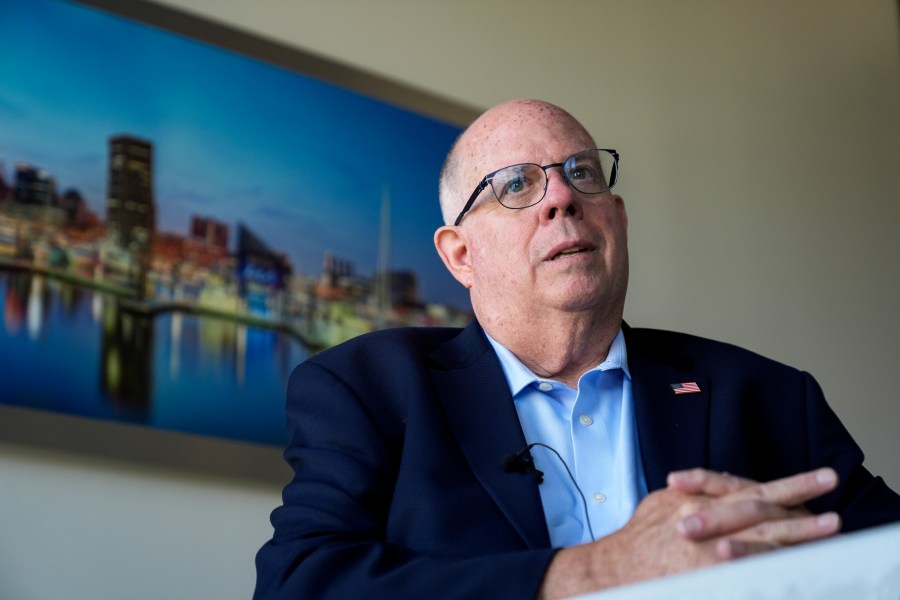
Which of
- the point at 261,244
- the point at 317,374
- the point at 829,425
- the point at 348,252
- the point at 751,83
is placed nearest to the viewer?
the point at 317,374

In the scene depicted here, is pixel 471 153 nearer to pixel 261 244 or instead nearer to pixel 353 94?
pixel 261 244

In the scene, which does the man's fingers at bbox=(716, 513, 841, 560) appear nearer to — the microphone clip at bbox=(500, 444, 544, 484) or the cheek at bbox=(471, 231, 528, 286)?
the microphone clip at bbox=(500, 444, 544, 484)

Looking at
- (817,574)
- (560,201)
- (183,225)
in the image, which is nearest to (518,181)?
(560,201)

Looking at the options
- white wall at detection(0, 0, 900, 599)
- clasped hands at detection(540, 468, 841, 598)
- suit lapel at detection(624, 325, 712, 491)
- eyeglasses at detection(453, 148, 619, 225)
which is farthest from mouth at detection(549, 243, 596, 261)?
white wall at detection(0, 0, 900, 599)

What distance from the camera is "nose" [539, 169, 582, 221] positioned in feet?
5.94

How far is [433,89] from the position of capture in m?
3.26

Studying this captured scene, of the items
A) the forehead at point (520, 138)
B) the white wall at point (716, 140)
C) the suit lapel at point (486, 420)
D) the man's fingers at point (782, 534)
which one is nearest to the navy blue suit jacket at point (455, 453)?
the suit lapel at point (486, 420)

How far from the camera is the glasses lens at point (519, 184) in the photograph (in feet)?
6.10

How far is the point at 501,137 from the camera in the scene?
6.30 feet

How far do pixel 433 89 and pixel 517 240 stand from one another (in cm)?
157

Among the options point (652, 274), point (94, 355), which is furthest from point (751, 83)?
point (94, 355)

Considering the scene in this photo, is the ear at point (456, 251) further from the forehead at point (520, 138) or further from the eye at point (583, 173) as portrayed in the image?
the eye at point (583, 173)

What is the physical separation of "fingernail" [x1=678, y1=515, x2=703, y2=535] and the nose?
0.80m

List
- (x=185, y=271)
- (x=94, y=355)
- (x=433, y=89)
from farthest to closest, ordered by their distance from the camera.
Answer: (x=433, y=89) → (x=185, y=271) → (x=94, y=355)
